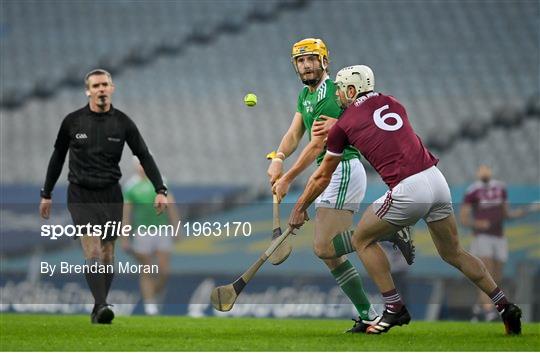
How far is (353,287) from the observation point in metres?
8.05

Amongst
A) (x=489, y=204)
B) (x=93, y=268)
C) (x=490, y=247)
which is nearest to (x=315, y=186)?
(x=93, y=268)

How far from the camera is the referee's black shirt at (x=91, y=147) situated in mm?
9125

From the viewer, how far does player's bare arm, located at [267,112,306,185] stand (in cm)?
821

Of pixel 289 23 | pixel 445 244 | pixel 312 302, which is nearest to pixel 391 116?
pixel 445 244

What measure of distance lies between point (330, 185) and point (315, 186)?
0.67 m

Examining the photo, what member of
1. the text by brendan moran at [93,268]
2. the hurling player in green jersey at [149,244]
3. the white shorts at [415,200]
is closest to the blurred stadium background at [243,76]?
the hurling player in green jersey at [149,244]

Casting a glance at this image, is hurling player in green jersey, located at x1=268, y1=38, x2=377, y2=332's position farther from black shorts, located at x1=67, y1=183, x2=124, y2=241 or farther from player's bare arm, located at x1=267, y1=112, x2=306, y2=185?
black shorts, located at x1=67, y1=183, x2=124, y2=241

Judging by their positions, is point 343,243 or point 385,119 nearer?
point 385,119

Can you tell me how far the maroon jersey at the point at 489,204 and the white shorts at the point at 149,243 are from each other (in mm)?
2747

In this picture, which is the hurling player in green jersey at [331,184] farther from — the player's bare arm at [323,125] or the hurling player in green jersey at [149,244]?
the hurling player in green jersey at [149,244]

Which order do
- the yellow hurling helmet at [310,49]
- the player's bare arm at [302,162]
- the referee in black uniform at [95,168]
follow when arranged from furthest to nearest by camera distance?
the referee in black uniform at [95,168] < the yellow hurling helmet at [310,49] < the player's bare arm at [302,162]

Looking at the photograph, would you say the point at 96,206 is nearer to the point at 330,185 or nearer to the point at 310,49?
the point at 330,185

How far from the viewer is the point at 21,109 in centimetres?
1839

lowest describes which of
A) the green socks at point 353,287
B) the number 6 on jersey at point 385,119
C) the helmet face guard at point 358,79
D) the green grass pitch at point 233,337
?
the green grass pitch at point 233,337
